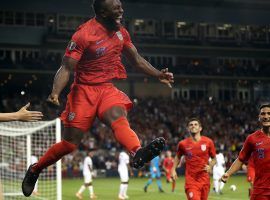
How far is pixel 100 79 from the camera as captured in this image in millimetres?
6734

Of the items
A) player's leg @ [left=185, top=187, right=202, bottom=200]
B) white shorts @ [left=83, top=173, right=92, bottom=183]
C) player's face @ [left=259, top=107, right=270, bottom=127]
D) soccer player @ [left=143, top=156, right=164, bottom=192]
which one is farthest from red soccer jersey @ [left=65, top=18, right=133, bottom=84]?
soccer player @ [left=143, top=156, right=164, bottom=192]

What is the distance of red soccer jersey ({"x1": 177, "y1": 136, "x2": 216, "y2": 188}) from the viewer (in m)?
11.9

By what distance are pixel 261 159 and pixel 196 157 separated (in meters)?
3.69

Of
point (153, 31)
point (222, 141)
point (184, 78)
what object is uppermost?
point (153, 31)

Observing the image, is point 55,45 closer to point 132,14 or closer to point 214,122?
point 132,14

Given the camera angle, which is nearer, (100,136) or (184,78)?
(100,136)

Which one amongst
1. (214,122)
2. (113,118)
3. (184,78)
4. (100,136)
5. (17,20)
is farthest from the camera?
(184,78)

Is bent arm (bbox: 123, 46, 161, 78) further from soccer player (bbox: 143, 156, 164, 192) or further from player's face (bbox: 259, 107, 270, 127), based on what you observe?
soccer player (bbox: 143, 156, 164, 192)

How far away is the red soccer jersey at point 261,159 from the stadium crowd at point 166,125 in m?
27.0

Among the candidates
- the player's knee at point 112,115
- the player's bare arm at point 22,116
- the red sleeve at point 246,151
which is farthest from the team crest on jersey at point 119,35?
the red sleeve at point 246,151

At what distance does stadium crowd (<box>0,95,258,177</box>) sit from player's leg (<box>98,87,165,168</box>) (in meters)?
28.5

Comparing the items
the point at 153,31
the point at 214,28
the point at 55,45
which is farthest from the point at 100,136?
the point at 214,28

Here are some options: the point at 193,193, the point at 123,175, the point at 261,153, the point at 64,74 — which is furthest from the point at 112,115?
the point at 123,175

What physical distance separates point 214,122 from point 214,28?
14549 millimetres
